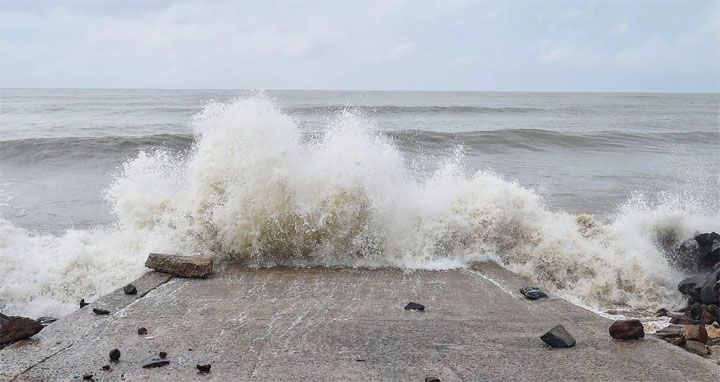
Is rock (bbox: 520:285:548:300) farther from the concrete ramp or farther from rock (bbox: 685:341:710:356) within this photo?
rock (bbox: 685:341:710:356)

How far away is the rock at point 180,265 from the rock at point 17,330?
1.57m

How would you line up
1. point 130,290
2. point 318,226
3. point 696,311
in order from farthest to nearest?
point 318,226
point 696,311
point 130,290

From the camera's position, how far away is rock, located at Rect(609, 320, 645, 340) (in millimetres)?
3662

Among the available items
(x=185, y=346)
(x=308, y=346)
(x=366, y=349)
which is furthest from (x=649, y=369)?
(x=185, y=346)

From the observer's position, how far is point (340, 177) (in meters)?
6.26

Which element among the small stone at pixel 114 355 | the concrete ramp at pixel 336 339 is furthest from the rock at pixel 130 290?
the small stone at pixel 114 355

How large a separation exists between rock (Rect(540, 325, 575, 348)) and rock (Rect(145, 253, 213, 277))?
3081 millimetres

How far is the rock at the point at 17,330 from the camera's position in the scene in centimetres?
367

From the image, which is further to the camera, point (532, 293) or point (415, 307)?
point (532, 293)

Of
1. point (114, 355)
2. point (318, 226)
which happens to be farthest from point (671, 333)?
point (114, 355)

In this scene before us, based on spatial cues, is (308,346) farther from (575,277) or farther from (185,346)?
(575,277)

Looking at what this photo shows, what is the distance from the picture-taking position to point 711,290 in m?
5.36

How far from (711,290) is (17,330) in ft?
19.1

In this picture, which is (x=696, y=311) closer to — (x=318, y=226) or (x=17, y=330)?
(x=318, y=226)
